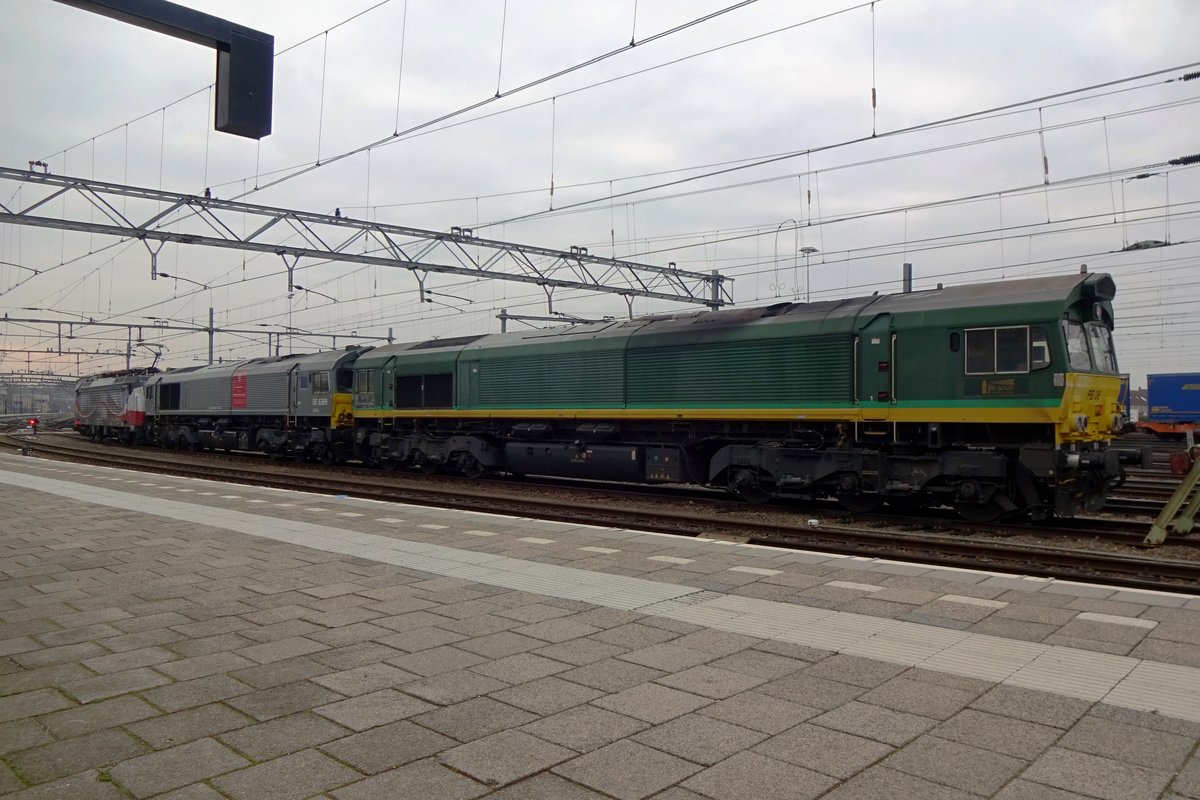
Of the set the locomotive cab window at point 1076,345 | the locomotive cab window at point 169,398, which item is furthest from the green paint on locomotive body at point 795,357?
the locomotive cab window at point 169,398

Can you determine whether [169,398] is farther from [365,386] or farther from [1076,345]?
[1076,345]

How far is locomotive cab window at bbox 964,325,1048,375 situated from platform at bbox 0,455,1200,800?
459 cm

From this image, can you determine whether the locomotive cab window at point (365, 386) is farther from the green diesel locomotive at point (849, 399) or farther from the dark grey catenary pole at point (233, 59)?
the dark grey catenary pole at point (233, 59)

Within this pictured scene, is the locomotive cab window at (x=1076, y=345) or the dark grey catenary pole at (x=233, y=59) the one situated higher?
the dark grey catenary pole at (x=233, y=59)

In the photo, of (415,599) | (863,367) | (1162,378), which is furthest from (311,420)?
(1162,378)

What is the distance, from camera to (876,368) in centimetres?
1268

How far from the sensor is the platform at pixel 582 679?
3592 millimetres

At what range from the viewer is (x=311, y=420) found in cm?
2611

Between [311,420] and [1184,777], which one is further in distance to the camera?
[311,420]

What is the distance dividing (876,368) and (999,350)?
5.91 feet

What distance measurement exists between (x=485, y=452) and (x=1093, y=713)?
16.6m

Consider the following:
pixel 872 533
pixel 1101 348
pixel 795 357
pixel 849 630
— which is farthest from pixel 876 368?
pixel 849 630

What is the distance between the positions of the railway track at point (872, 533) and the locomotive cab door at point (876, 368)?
1.74m

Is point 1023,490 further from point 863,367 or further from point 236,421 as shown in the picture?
point 236,421
